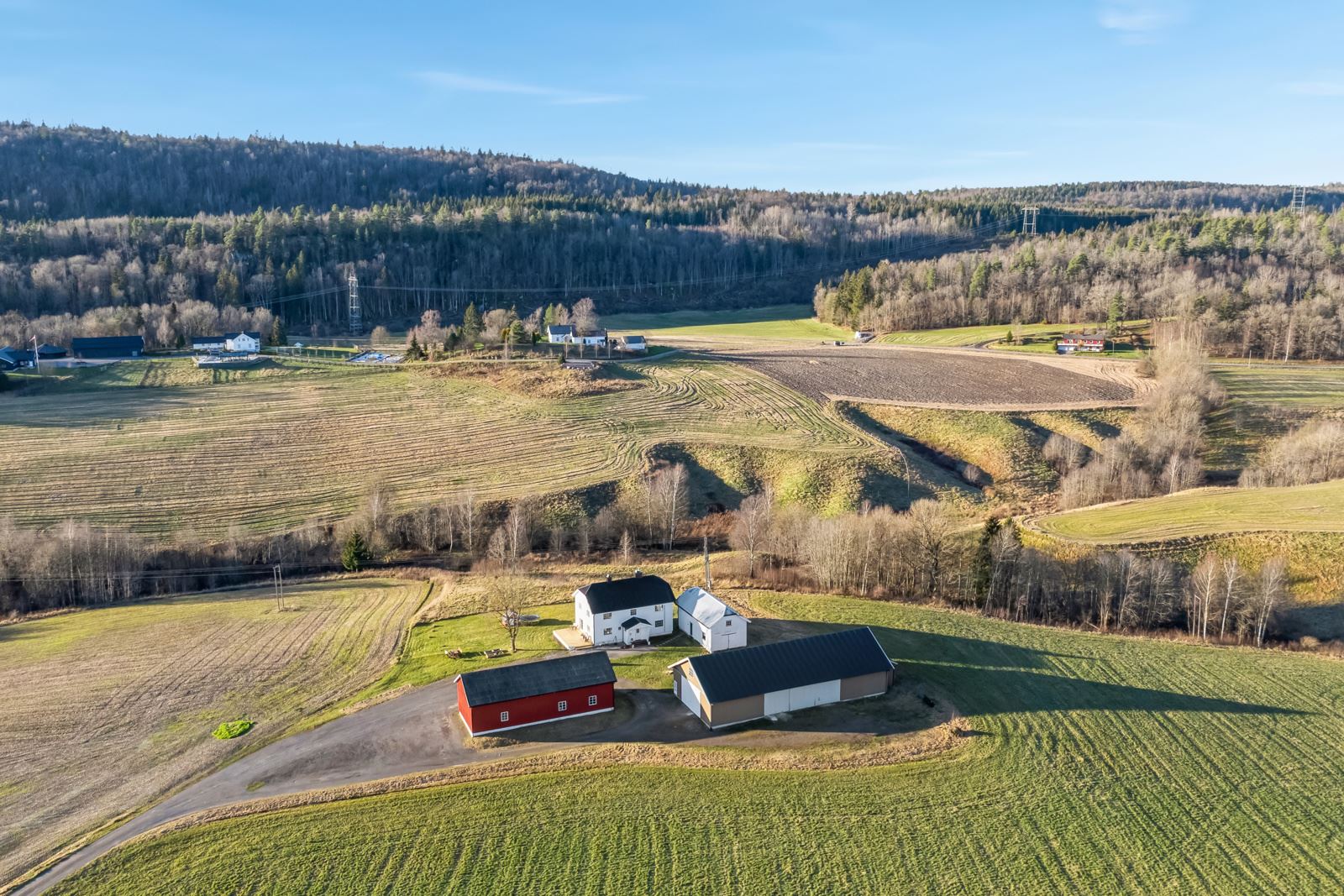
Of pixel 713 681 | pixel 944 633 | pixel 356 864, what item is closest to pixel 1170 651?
pixel 944 633

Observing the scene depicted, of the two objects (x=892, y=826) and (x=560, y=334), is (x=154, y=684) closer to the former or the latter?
(x=892, y=826)

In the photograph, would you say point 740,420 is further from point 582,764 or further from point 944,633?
point 582,764

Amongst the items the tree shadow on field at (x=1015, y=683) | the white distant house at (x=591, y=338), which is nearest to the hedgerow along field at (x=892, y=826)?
the tree shadow on field at (x=1015, y=683)

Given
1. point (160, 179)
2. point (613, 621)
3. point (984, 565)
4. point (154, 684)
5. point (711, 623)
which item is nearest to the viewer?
point (154, 684)

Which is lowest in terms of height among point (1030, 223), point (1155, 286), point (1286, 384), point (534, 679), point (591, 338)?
point (534, 679)

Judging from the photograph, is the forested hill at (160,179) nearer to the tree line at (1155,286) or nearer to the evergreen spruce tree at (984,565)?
the tree line at (1155,286)

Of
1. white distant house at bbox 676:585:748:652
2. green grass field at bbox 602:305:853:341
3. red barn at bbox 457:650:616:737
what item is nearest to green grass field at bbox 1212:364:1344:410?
green grass field at bbox 602:305:853:341

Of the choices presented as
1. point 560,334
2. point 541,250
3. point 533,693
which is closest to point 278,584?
point 533,693

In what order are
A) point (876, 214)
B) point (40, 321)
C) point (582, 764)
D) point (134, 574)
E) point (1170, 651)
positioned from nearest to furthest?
point (582, 764) → point (1170, 651) → point (134, 574) → point (40, 321) → point (876, 214)
